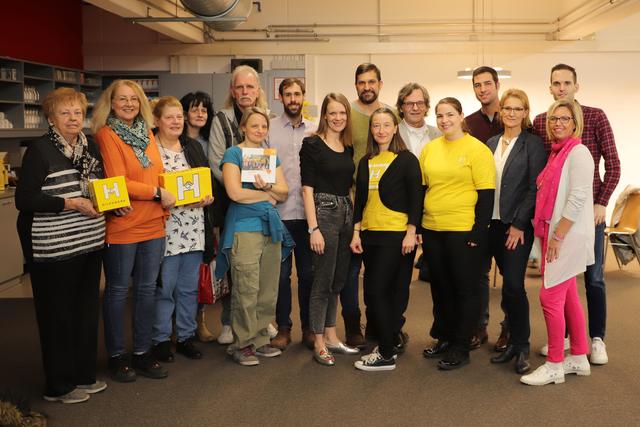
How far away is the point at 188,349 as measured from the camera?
3.96 metres

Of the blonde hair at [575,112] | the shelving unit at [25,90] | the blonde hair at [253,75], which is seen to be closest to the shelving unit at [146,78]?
the shelving unit at [25,90]

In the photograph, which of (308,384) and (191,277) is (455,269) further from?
(191,277)

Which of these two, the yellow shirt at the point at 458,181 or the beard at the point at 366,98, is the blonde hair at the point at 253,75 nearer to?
the beard at the point at 366,98

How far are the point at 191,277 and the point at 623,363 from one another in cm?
257

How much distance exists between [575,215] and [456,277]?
0.72 meters

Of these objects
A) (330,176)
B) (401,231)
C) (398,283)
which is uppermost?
(330,176)

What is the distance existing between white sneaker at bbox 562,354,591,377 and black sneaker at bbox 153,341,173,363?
2233mm

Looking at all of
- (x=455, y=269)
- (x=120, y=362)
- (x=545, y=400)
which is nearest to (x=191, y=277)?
(x=120, y=362)

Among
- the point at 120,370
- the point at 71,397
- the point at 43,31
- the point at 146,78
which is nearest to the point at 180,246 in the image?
the point at 120,370

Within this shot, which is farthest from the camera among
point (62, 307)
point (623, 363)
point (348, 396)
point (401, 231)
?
point (623, 363)

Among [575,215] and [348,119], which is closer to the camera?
[575,215]

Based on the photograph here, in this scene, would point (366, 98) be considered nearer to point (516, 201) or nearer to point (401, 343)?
point (516, 201)

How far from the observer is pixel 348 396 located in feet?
11.1

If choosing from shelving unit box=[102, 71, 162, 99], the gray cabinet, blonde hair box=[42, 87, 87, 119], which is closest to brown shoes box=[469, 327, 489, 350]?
blonde hair box=[42, 87, 87, 119]
